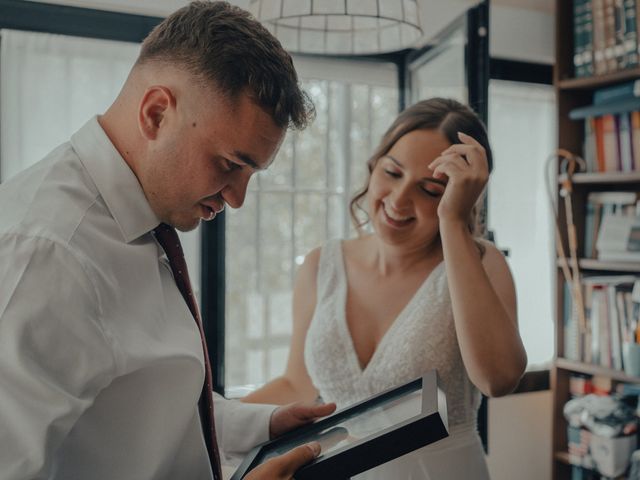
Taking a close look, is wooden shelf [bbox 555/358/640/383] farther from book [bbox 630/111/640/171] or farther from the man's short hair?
the man's short hair

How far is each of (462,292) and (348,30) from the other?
2.11 ft

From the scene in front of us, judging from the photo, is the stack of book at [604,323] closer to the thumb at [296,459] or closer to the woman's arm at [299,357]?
the woman's arm at [299,357]

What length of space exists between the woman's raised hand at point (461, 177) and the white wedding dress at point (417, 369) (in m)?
0.24

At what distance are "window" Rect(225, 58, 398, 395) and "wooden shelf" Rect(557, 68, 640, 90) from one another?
0.74 metres

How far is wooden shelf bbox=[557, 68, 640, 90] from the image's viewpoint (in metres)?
2.45

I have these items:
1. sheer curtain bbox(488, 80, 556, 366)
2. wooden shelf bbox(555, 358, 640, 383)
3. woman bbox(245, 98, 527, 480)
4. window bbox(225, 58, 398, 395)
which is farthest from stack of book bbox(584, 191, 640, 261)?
woman bbox(245, 98, 527, 480)

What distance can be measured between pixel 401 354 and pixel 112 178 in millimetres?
796

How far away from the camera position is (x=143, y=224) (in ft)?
2.72

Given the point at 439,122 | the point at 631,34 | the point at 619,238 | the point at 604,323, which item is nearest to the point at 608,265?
the point at 619,238

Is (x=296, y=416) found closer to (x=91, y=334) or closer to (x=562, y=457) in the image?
(x=91, y=334)

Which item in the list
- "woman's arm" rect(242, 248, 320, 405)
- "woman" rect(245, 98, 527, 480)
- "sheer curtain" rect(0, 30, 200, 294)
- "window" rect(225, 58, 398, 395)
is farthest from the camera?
"window" rect(225, 58, 398, 395)

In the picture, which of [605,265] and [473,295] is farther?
[605,265]

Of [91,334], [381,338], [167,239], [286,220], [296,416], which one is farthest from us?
[286,220]

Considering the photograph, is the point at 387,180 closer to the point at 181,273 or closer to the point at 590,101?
the point at 181,273
